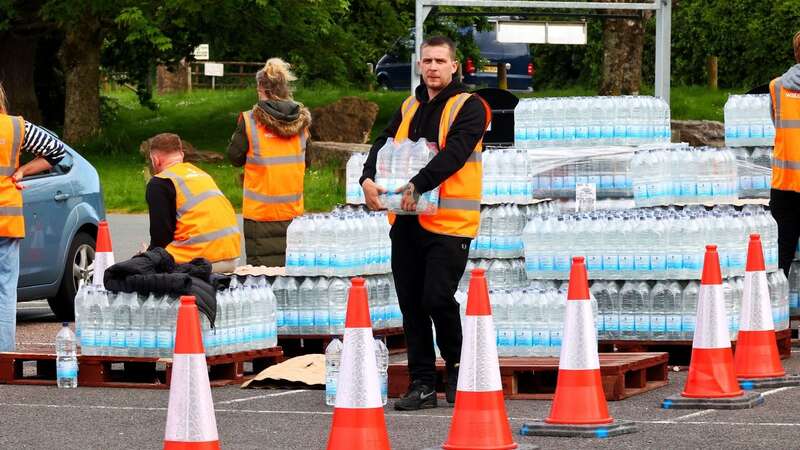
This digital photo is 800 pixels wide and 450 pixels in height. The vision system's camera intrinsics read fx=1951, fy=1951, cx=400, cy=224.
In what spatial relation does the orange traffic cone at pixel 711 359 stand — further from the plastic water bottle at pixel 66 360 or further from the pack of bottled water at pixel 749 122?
the pack of bottled water at pixel 749 122

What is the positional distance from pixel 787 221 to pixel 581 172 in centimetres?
171

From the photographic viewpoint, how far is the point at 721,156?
46.4 feet

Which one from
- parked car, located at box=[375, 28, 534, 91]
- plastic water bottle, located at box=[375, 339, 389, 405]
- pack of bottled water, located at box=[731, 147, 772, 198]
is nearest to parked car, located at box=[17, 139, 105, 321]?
plastic water bottle, located at box=[375, 339, 389, 405]

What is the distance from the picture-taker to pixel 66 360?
1252 cm

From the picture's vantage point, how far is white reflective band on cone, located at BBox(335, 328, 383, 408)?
8844 mm

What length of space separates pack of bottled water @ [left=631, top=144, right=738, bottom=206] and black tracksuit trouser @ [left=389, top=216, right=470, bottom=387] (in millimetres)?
3520

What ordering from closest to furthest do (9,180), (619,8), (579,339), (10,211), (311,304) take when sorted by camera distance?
(579,339) → (10,211) → (9,180) → (311,304) → (619,8)

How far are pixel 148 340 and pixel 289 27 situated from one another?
26621 millimetres

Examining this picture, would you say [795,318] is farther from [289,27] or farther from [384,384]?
[289,27]

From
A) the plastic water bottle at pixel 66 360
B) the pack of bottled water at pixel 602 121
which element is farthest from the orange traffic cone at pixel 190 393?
the pack of bottled water at pixel 602 121

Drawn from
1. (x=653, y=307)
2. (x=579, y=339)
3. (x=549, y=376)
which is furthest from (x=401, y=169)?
(x=653, y=307)

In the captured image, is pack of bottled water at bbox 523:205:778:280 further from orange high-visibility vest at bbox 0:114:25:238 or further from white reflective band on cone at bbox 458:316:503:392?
white reflective band on cone at bbox 458:316:503:392

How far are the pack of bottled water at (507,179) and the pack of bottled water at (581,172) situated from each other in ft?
1.98

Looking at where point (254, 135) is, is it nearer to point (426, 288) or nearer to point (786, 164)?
point (786, 164)
